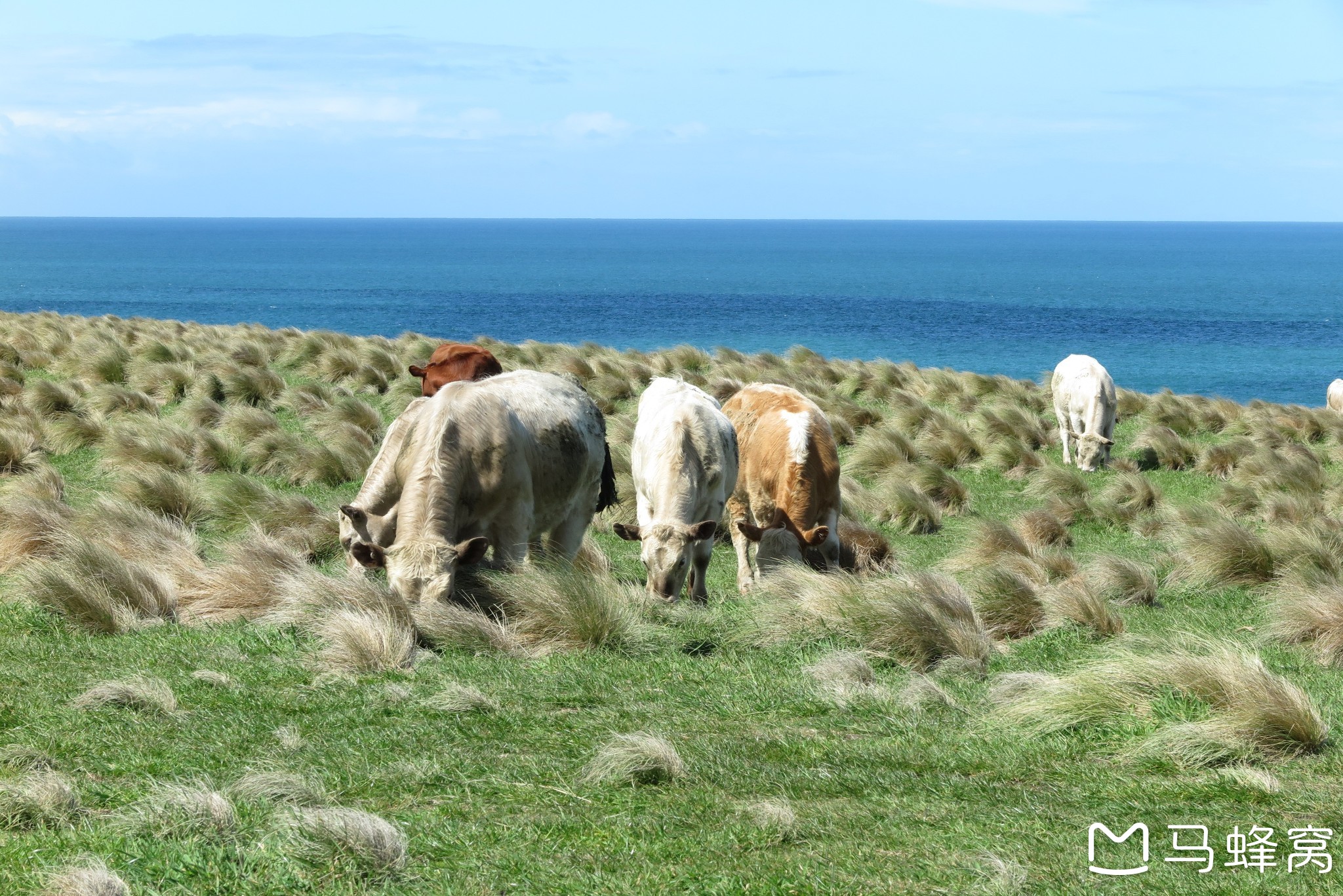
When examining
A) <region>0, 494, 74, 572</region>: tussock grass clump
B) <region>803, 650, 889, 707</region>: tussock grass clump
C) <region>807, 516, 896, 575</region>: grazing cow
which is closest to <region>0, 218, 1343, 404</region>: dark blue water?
<region>807, 516, 896, 575</region>: grazing cow

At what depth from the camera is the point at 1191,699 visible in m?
7.25

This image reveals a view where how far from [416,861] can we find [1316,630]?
728 cm

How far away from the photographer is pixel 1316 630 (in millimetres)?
9594

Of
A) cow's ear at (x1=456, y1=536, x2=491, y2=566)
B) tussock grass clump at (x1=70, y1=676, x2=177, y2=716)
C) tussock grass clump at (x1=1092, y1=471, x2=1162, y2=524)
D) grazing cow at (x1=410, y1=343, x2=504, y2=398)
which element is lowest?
tussock grass clump at (x1=1092, y1=471, x2=1162, y2=524)

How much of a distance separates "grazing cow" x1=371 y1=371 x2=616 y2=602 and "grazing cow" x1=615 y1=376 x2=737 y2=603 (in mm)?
513

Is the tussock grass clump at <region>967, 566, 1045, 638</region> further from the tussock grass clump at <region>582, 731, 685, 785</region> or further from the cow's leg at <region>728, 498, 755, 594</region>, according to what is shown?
the tussock grass clump at <region>582, 731, 685, 785</region>

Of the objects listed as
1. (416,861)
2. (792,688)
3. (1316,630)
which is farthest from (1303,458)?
(416,861)

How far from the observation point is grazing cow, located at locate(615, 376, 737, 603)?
33.8 ft

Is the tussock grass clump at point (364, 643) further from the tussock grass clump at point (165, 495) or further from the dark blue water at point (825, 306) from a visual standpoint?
the dark blue water at point (825, 306)

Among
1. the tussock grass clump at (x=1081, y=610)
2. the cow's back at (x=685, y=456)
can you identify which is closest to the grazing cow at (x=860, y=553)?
the cow's back at (x=685, y=456)

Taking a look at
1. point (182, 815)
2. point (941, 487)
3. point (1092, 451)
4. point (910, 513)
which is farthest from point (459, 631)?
point (1092, 451)

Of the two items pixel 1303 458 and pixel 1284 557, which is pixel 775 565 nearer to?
pixel 1284 557

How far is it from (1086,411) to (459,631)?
609 inches

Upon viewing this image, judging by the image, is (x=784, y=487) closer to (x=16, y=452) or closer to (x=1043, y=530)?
(x=1043, y=530)
